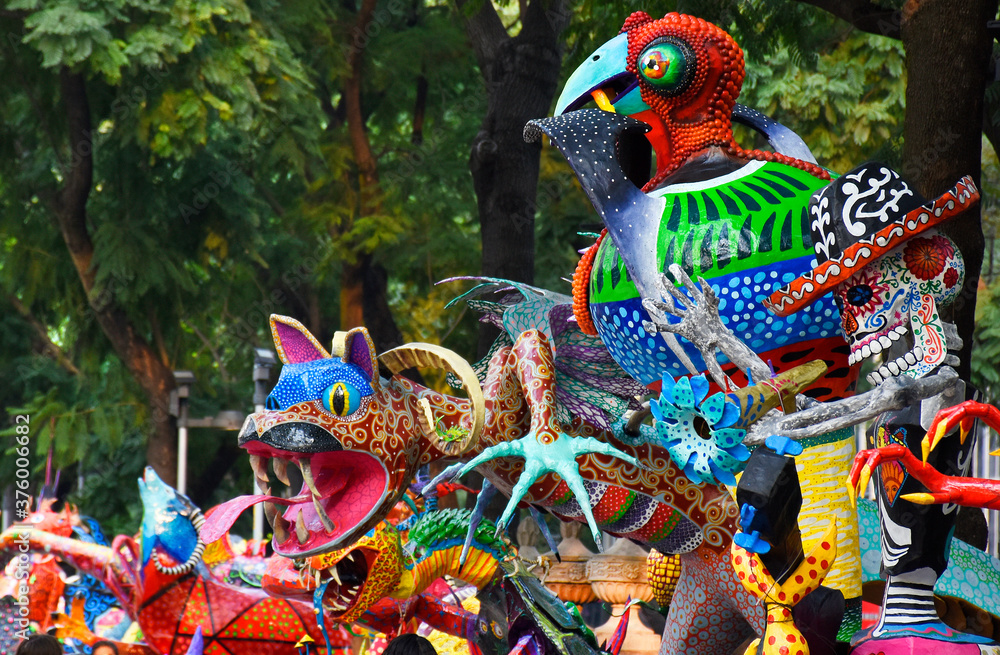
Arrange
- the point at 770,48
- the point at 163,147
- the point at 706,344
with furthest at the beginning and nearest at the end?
1. the point at 163,147
2. the point at 770,48
3. the point at 706,344

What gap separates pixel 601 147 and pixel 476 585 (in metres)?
2.03

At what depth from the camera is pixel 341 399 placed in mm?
4148

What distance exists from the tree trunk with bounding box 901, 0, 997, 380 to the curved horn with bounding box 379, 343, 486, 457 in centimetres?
191

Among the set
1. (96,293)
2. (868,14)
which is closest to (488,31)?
(868,14)

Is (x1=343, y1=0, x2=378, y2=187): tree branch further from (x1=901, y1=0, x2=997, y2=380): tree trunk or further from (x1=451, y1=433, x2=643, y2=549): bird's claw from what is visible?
(x1=451, y1=433, x2=643, y2=549): bird's claw

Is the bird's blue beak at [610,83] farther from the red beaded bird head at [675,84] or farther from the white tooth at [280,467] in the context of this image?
the white tooth at [280,467]

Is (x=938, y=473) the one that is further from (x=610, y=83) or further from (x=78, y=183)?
(x=78, y=183)

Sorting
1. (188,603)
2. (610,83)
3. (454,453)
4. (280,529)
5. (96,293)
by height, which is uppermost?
(610,83)

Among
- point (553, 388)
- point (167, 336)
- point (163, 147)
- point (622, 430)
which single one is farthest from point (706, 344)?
point (167, 336)

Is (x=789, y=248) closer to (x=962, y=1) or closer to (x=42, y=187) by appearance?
(x=962, y=1)

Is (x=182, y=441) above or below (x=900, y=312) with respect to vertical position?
below

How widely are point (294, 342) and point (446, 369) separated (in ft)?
2.17

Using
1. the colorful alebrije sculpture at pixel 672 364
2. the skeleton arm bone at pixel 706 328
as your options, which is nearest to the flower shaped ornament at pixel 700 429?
the colorful alebrije sculpture at pixel 672 364

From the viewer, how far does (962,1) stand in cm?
452
